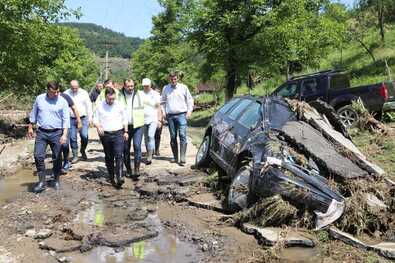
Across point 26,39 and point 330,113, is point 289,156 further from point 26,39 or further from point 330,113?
point 26,39

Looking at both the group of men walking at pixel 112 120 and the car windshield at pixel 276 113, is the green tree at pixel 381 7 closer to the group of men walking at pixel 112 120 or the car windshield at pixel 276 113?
the group of men walking at pixel 112 120

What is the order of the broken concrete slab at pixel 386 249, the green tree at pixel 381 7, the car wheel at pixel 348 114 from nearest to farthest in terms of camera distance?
the broken concrete slab at pixel 386 249 < the car wheel at pixel 348 114 < the green tree at pixel 381 7

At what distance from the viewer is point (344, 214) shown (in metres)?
6.64

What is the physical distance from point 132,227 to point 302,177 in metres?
2.30

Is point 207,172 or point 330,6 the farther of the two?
point 330,6

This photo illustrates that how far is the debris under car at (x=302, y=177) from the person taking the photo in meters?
6.70

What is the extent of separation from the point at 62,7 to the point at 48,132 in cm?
1250

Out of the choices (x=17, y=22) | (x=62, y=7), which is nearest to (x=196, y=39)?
(x=62, y=7)

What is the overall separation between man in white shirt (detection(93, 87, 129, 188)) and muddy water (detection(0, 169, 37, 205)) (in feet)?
5.48

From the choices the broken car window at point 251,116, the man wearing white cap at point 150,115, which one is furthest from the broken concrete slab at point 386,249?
the man wearing white cap at point 150,115

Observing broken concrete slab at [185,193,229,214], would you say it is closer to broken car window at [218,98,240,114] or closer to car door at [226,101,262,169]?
car door at [226,101,262,169]

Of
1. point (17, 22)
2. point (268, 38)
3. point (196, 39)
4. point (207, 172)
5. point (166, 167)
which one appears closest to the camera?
point (207, 172)

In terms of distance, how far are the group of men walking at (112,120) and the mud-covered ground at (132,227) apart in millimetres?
459

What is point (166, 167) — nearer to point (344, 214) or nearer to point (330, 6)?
point (344, 214)
